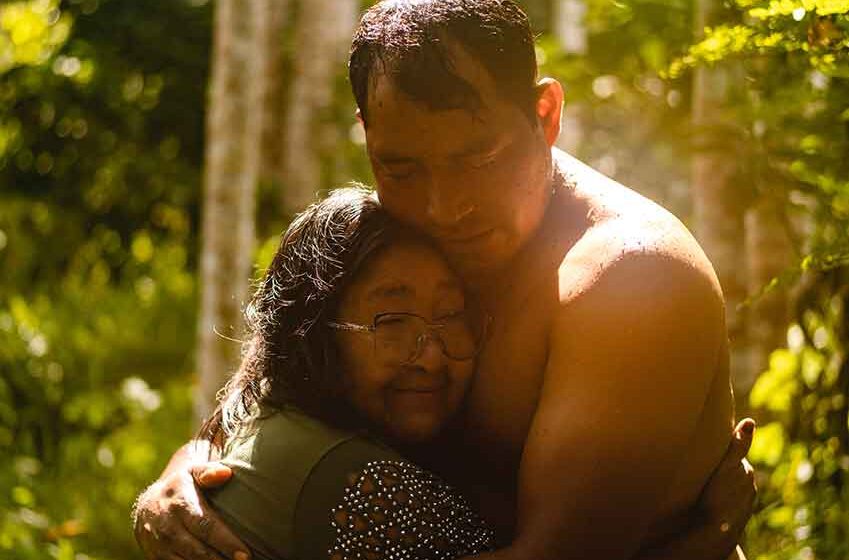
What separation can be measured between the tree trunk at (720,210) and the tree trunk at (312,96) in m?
3.31

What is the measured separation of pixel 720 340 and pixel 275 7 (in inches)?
223

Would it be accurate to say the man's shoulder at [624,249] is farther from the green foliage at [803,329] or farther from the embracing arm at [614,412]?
the green foliage at [803,329]

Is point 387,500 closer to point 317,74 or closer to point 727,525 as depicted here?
point 727,525

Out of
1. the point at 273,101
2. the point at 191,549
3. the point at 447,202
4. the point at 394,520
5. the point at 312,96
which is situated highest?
the point at 447,202

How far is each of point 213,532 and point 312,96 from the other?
17.6 ft

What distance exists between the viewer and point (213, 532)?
8.87ft

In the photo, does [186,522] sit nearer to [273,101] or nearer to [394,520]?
[394,520]

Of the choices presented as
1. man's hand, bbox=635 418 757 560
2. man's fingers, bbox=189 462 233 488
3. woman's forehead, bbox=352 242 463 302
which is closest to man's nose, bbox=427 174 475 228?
woman's forehead, bbox=352 242 463 302

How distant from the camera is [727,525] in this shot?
275 centimetres

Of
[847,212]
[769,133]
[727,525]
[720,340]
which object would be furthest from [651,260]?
[769,133]

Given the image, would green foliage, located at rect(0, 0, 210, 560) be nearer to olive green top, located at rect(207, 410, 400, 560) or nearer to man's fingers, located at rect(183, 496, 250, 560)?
man's fingers, located at rect(183, 496, 250, 560)

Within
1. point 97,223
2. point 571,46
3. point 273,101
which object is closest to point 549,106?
point 273,101

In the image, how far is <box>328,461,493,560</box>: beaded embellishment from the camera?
8.25 ft

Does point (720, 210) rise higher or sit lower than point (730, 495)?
lower
